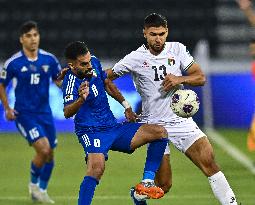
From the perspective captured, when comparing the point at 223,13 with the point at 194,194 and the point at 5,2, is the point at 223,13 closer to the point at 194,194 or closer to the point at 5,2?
the point at 5,2

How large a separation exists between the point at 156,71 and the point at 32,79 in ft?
10.5

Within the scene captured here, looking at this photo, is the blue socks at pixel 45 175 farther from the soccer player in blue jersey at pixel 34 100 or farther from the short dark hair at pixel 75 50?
the short dark hair at pixel 75 50

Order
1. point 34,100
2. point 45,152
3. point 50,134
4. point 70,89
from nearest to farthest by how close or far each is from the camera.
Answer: point 70,89, point 45,152, point 50,134, point 34,100

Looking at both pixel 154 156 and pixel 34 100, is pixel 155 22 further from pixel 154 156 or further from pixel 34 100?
pixel 34 100

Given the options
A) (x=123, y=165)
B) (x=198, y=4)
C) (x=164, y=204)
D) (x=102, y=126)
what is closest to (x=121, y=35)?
(x=198, y=4)

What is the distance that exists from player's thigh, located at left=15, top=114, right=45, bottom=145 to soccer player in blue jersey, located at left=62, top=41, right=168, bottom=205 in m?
2.60

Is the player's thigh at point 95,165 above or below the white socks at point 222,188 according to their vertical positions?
above

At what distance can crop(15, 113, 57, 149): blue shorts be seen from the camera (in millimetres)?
12695

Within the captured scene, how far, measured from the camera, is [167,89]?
10.1 meters

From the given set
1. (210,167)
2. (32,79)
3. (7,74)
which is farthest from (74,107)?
(7,74)

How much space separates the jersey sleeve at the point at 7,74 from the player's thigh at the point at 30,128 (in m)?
0.50

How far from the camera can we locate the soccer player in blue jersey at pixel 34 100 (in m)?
12.6

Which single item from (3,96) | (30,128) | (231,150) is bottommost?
(231,150)

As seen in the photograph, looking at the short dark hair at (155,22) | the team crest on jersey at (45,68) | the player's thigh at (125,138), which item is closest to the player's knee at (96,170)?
the player's thigh at (125,138)
